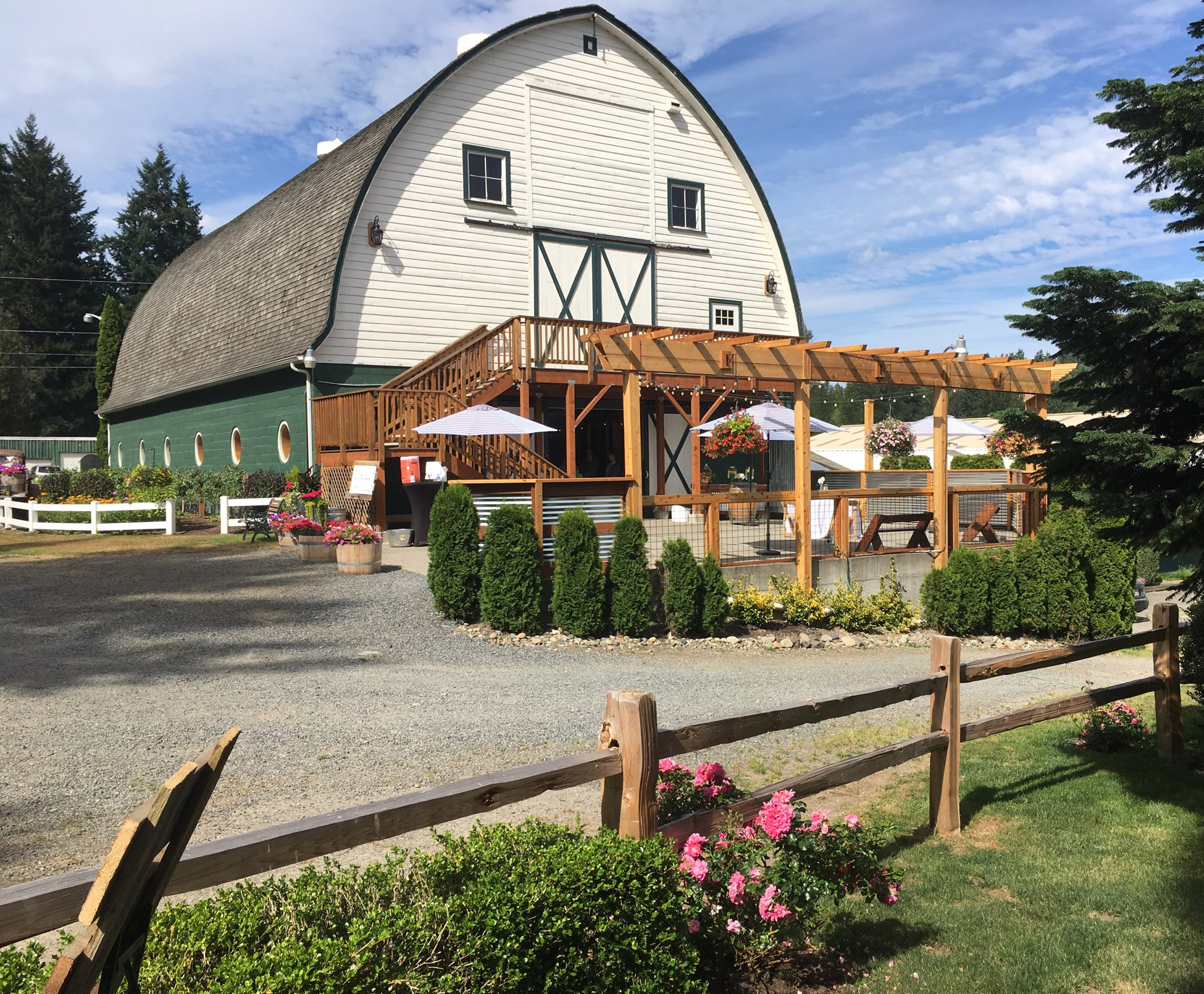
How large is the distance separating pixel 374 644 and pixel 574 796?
15.7ft

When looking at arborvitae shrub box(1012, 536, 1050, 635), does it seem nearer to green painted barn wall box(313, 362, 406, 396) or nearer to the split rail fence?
the split rail fence

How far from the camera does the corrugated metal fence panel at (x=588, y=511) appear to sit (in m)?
11.4

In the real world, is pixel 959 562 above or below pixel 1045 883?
above

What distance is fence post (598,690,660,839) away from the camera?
3.53m

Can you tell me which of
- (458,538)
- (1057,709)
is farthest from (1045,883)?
(458,538)

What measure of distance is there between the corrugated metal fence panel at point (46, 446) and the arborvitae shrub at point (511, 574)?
4152 cm

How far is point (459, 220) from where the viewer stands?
68.4 ft

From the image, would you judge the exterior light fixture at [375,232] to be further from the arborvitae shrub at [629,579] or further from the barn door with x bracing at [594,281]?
the arborvitae shrub at [629,579]

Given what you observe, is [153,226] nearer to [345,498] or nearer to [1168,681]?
[345,498]

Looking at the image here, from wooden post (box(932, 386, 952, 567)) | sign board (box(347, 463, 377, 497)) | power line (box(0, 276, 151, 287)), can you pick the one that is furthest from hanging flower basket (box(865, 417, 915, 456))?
power line (box(0, 276, 151, 287))

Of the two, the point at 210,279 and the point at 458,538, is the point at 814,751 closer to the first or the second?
the point at 458,538

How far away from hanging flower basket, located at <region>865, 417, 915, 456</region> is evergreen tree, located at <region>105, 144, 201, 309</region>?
57.3 meters

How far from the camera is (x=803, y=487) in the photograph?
12.4 m

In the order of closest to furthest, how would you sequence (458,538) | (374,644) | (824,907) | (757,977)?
1. (757,977)
2. (824,907)
3. (374,644)
4. (458,538)
